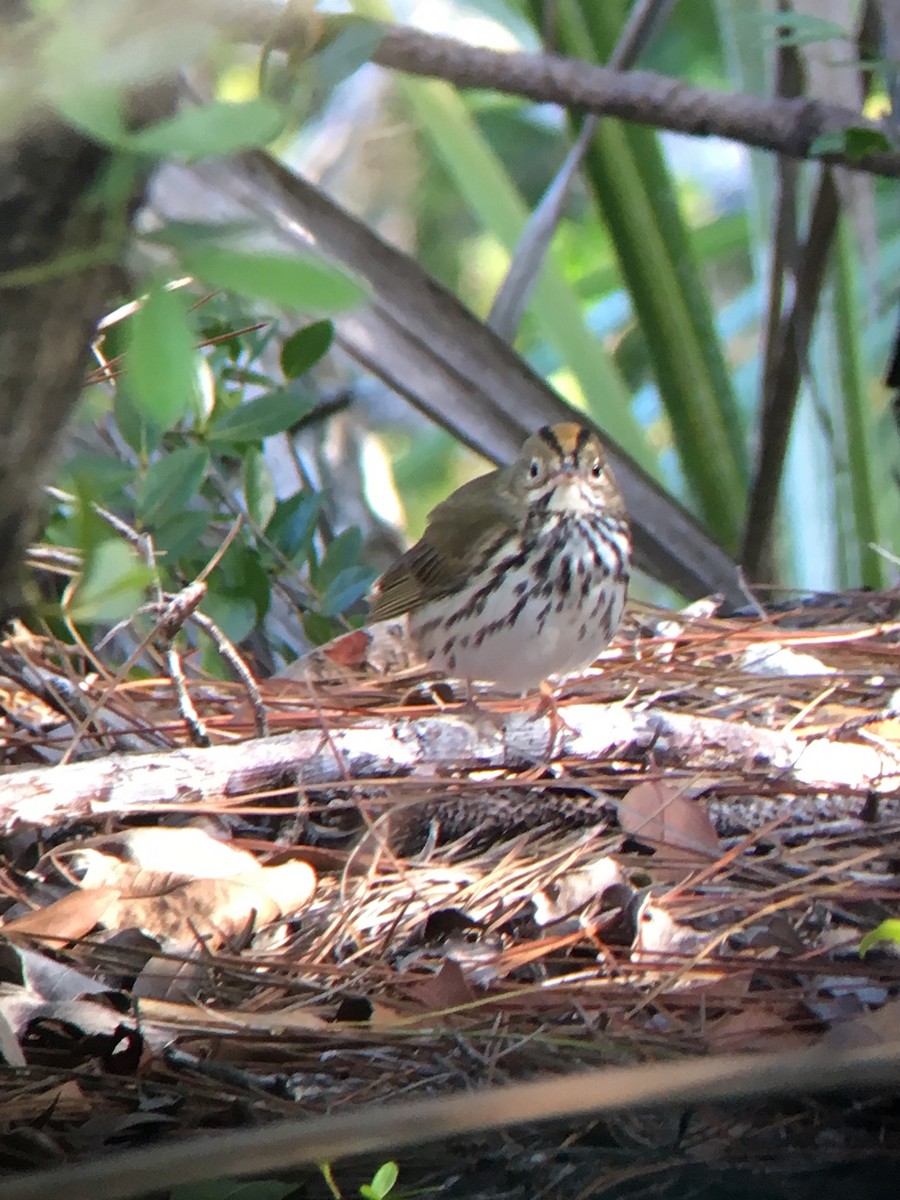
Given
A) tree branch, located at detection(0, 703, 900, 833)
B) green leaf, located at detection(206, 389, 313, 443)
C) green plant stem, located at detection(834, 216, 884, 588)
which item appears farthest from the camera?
green plant stem, located at detection(834, 216, 884, 588)

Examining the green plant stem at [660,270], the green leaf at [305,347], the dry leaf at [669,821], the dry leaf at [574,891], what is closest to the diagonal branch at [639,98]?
the green leaf at [305,347]

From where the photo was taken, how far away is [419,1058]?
91 cm

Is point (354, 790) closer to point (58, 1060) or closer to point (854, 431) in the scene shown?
point (58, 1060)

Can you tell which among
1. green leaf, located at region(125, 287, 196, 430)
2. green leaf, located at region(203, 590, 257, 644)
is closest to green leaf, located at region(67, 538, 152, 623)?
→ green leaf, located at region(125, 287, 196, 430)

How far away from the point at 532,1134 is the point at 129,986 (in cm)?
38

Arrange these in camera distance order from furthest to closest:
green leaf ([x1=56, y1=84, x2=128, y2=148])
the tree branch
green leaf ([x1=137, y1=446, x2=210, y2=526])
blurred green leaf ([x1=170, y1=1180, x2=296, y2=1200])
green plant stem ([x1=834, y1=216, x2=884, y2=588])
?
green plant stem ([x1=834, y1=216, x2=884, y2=588])
green leaf ([x1=137, y1=446, x2=210, y2=526])
the tree branch
blurred green leaf ([x1=170, y1=1180, x2=296, y2=1200])
green leaf ([x1=56, y1=84, x2=128, y2=148])

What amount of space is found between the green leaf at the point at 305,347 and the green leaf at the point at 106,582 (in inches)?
48.8

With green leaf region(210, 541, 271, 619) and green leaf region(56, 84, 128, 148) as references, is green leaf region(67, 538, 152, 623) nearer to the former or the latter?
green leaf region(56, 84, 128, 148)

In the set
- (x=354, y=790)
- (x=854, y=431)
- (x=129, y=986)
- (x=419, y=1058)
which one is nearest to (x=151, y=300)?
(x=419, y=1058)

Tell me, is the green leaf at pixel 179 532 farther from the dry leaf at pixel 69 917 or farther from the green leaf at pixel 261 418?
the dry leaf at pixel 69 917

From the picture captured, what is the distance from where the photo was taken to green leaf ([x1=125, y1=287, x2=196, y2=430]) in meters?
0.41

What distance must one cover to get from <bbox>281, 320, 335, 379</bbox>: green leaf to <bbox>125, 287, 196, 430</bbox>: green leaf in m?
1.34

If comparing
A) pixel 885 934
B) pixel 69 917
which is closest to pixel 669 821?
pixel 885 934

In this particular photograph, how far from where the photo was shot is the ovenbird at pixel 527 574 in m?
1.77
